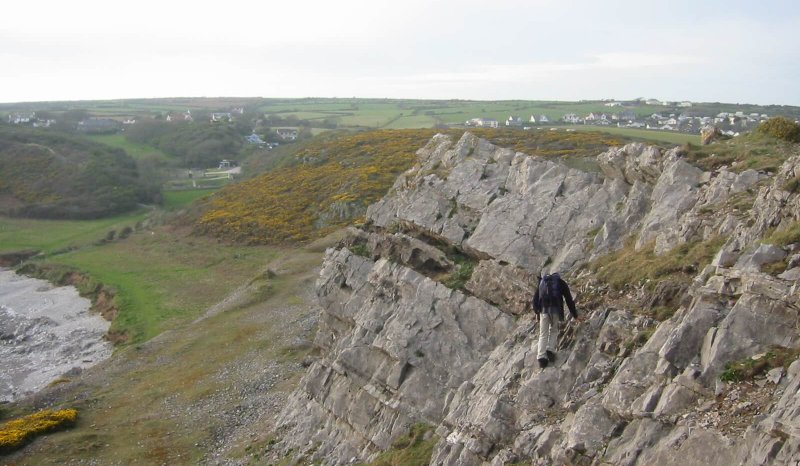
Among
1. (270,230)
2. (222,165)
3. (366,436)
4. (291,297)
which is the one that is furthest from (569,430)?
(222,165)

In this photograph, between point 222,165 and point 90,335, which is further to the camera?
point 222,165

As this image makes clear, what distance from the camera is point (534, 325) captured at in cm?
1962

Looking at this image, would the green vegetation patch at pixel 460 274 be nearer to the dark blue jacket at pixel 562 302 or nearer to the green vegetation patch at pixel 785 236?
the dark blue jacket at pixel 562 302

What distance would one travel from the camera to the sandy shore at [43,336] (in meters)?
42.9

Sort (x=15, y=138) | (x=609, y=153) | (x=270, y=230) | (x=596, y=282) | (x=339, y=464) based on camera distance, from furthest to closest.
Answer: (x=15, y=138), (x=270, y=230), (x=609, y=153), (x=339, y=464), (x=596, y=282)

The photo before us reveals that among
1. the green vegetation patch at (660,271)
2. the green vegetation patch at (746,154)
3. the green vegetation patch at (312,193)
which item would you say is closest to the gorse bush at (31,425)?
the green vegetation patch at (660,271)

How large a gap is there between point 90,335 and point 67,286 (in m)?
18.4

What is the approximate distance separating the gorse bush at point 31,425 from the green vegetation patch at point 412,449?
60.0 ft

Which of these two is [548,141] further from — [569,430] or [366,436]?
[569,430]

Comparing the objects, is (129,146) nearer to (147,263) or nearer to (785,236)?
(147,263)

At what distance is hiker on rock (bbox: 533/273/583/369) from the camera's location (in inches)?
687

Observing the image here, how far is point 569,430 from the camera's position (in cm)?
1452

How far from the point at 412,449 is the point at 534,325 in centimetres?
546

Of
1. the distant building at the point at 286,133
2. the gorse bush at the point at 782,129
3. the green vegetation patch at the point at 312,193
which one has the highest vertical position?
the gorse bush at the point at 782,129
